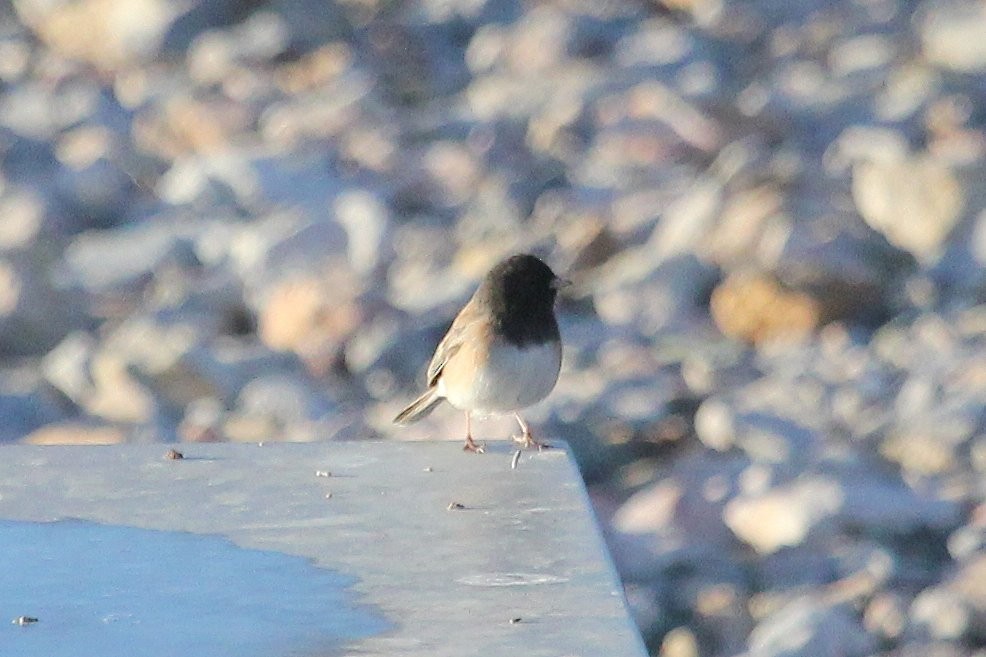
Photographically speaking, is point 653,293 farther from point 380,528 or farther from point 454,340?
point 380,528

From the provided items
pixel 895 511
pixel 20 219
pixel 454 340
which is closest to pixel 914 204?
pixel 895 511

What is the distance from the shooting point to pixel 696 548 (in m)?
6.04

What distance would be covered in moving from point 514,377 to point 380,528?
2.09m

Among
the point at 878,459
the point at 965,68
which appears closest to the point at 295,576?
the point at 878,459

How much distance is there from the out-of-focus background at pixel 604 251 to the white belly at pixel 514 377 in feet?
2.88

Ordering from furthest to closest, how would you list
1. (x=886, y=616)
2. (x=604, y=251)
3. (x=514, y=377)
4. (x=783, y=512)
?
(x=604, y=251), (x=783, y=512), (x=886, y=616), (x=514, y=377)

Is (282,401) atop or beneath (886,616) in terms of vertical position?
beneath

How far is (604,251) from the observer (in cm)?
867

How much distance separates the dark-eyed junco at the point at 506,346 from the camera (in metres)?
4.96

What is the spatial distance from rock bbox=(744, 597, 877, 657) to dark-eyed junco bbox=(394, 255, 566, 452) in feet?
2.78

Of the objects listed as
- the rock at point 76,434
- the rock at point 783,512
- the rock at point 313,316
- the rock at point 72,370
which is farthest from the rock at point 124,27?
the rock at point 783,512

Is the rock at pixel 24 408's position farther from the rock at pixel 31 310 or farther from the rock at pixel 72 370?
the rock at pixel 31 310

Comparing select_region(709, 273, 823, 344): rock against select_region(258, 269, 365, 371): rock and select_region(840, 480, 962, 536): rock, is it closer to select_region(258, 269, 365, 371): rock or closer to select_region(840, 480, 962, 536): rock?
select_region(258, 269, 365, 371): rock

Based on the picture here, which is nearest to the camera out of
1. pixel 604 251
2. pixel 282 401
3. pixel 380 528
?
pixel 380 528
